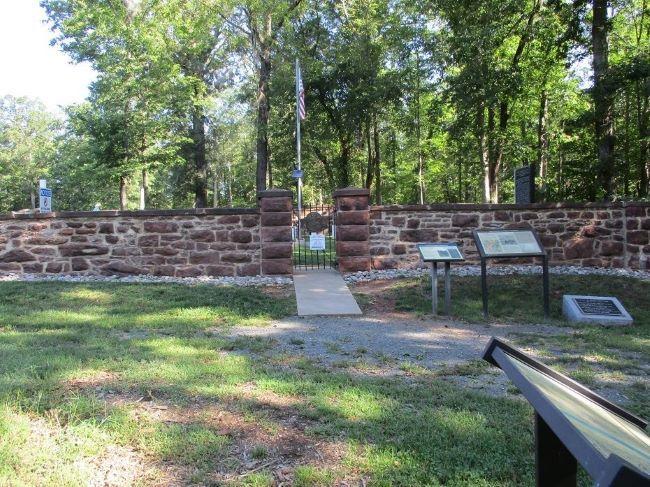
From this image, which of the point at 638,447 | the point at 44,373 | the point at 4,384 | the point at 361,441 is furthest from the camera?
the point at 44,373

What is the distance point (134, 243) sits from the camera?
10.7m

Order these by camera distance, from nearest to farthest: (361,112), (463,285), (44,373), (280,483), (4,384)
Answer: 1. (280,483)
2. (4,384)
3. (44,373)
4. (463,285)
5. (361,112)

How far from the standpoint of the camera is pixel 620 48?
66.8ft

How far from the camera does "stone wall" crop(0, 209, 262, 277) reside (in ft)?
35.0

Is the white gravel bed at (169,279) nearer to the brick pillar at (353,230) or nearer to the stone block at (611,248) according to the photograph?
the brick pillar at (353,230)

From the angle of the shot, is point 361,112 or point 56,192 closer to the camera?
point 361,112

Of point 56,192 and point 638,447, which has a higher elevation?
point 56,192

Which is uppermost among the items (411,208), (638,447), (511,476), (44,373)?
(411,208)

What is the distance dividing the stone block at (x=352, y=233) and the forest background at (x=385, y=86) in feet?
23.0

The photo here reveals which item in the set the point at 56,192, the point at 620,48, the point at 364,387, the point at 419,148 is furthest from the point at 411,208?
the point at 56,192

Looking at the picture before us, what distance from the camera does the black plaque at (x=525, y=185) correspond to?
11414mm

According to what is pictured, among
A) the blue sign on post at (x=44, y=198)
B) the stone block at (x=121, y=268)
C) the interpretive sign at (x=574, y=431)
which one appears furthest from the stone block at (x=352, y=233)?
the blue sign on post at (x=44, y=198)

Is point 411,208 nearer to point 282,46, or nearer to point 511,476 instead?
point 511,476

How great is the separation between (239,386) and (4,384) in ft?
5.42
